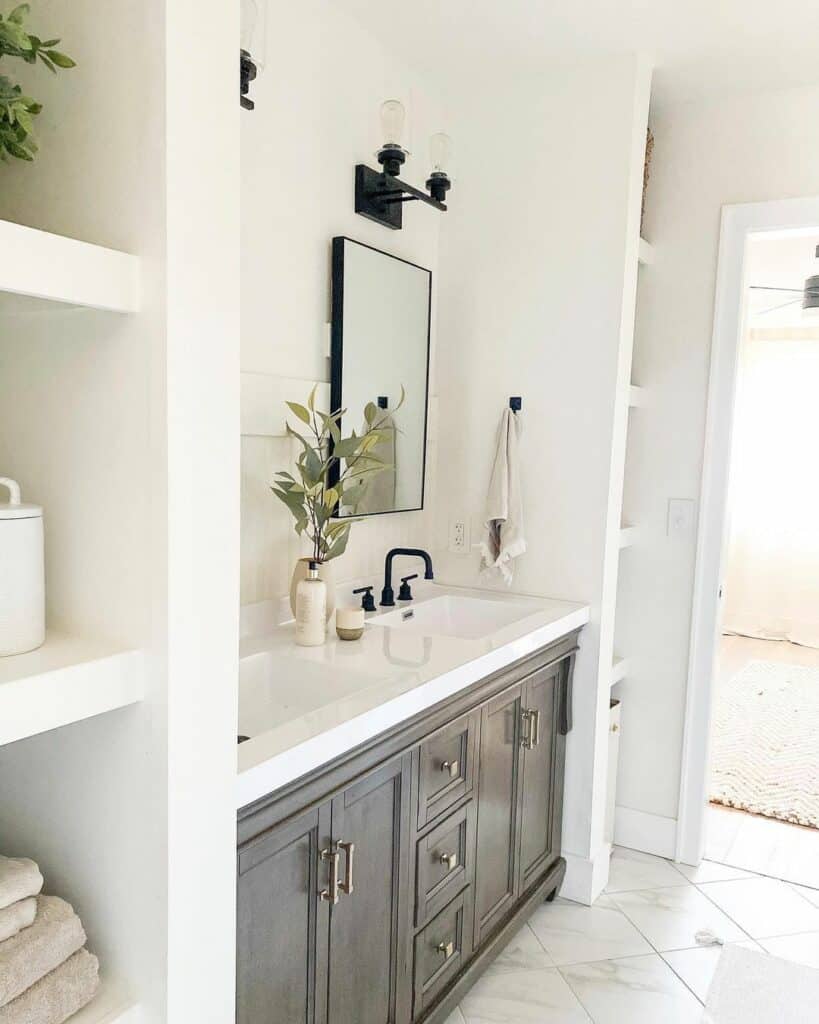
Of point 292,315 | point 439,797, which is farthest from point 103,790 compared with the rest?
point 292,315

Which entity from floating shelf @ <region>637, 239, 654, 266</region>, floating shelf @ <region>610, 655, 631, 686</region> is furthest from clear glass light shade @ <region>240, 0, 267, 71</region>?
floating shelf @ <region>610, 655, 631, 686</region>

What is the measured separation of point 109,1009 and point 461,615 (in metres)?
1.75

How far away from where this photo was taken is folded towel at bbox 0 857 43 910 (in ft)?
3.26

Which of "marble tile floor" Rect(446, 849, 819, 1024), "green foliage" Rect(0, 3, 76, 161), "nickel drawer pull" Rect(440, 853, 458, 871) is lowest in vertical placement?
"marble tile floor" Rect(446, 849, 819, 1024)

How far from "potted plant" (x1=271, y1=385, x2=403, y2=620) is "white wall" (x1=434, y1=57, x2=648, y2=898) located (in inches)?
27.1

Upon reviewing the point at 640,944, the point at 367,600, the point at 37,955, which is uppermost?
the point at 367,600

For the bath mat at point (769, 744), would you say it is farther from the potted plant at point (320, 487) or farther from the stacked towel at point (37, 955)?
the stacked towel at point (37, 955)

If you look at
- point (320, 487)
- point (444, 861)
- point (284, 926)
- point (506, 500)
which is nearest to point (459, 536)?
point (506, 500)

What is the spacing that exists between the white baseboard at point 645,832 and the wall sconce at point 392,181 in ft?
7.14

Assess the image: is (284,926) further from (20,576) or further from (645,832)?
(645,832)

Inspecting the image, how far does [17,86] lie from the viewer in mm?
937

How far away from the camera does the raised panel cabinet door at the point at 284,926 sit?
1348 millimetres

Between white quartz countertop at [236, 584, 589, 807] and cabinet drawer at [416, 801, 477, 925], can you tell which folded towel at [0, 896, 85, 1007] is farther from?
cabinet drawer at [416, 801, 477, 925]

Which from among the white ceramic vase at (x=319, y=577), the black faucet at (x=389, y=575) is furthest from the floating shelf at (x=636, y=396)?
the white ceramic vase at (x=319, y=577)
